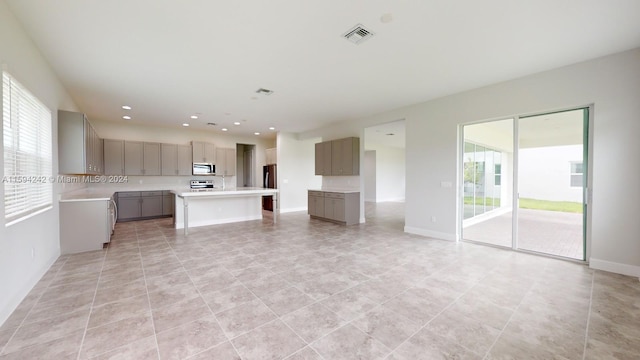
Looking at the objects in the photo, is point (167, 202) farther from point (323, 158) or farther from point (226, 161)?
point (323, 158)

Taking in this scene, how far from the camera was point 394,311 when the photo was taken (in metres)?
2.33

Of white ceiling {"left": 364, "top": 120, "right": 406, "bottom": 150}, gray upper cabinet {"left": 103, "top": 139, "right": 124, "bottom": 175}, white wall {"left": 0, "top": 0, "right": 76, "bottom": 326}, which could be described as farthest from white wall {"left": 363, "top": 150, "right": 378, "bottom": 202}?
white wall {"left": 0, "top": 0, "right": 76, "bottom": 326}

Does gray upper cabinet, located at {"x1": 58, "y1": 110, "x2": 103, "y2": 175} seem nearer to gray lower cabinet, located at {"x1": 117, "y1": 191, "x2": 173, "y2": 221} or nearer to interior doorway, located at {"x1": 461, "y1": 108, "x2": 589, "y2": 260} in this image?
gray lower cabinet, located at {"x1": 117, "y1": 191, "x2": 173, "y2": 221}

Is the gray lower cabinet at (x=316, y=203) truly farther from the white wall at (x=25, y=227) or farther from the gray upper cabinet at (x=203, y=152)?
the white wall at (x=25, y=227)

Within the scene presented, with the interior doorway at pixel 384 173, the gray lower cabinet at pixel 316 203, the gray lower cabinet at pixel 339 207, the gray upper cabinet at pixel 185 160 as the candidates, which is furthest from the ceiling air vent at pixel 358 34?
the interior doorway at pixel 384 173

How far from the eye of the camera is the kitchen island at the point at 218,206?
586cm

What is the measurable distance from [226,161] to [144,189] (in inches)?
95.7

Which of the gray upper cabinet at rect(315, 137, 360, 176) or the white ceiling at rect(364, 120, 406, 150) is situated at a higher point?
the white ceiling at rect(364, 120, 406, 150)

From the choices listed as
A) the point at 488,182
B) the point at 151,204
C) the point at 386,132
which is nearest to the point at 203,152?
the point at 151,204

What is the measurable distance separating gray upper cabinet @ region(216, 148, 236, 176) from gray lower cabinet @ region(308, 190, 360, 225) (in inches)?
134

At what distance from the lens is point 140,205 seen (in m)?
6.87

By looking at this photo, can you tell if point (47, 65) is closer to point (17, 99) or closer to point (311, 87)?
point (17, 99)

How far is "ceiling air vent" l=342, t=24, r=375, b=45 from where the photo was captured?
258 centimetres

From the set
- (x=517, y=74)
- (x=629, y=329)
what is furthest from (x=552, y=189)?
(x=629, y=329)
